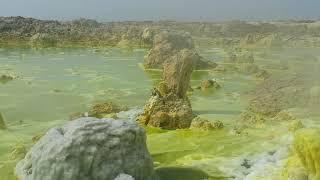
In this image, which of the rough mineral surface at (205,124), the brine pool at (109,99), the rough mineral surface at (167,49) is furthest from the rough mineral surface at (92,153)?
the rough mineral surface at (167,49)

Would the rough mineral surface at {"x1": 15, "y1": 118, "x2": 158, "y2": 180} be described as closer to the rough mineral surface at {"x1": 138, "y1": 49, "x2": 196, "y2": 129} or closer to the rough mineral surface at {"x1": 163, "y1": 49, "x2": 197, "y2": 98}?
the rough mineral surface at {"x1": 138, "y1": 49, "x2": 196, "y2": 129}

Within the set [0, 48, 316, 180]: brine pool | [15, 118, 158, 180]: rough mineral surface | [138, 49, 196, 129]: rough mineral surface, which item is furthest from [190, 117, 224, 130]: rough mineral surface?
[15, 118, 158, 180]: rough mineral surface

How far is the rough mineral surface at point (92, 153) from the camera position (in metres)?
7.83

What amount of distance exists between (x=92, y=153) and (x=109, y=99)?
1071 centimetres

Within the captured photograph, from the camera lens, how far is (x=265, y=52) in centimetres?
3841

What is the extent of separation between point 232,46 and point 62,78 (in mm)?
22363

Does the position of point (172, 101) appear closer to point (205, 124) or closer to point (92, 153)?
point (205, 124)

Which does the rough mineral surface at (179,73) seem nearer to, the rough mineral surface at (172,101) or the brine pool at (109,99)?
the rough mineral surface at (172,101)

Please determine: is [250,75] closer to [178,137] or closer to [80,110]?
[80,110]

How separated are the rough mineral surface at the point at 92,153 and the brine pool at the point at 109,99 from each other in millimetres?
1483

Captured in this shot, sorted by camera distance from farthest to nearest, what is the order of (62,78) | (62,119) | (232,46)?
(232,46) < (62,78) < (62,119)

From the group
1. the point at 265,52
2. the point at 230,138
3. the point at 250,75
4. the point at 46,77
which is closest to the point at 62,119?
the point at 230,138

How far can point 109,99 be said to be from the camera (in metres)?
18.6

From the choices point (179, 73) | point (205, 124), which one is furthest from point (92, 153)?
point (179, 73)
